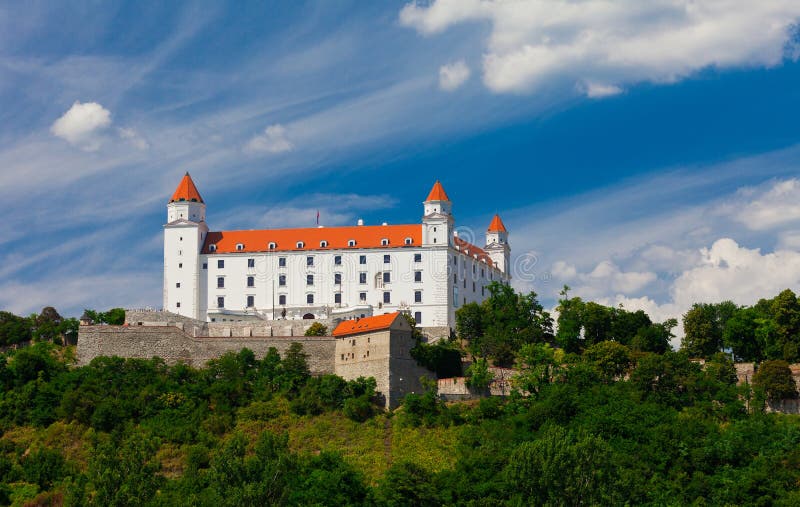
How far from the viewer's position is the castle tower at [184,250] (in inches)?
3442

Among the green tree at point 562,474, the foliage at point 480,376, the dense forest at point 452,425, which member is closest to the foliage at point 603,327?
the dense forest at point 452,425

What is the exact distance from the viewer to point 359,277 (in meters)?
86.6

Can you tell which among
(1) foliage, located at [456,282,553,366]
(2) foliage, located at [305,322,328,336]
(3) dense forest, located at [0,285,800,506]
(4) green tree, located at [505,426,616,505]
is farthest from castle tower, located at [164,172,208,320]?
(4) green tree, located at [505,426,616,505]

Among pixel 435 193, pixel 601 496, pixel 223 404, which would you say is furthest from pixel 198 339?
pixel 601 496

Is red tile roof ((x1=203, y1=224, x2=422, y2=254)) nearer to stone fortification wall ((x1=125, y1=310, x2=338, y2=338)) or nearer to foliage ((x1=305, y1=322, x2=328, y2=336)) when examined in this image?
stone fortification wall ((x1=125, y1=310, x2=338, y2=338))

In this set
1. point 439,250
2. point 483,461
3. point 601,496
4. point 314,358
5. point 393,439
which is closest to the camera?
point 601,496

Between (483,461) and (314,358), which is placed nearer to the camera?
(483,461)

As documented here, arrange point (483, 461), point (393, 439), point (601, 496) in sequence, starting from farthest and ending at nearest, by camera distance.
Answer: point (393, 439) → point (483, 461) → point (601, 496)

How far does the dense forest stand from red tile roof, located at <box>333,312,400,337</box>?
2.89 metres

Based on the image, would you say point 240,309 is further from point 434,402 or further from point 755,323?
point 755,323

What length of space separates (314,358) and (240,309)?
15.4 meters

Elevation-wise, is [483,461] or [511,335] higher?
[511,335]

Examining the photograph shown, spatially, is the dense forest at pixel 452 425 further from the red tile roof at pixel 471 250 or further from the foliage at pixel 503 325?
the red tile roof at pixel 471 250

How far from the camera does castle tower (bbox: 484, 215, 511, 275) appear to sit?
9825cm
